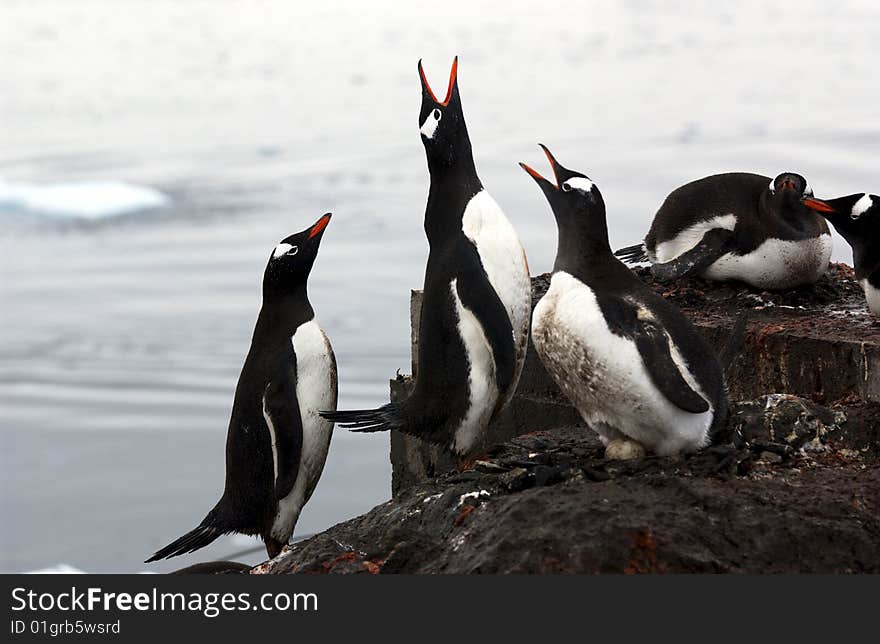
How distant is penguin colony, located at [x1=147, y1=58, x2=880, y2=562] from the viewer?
333 cm

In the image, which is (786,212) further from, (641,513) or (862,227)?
(641,513)

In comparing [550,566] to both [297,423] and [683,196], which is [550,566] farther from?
[683,196]

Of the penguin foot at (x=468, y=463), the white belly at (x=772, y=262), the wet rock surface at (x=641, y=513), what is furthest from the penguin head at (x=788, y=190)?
the penguin foot at (x=468, y=463)

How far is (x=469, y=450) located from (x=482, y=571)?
1.12 metres

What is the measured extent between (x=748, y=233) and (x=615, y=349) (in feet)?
8.33

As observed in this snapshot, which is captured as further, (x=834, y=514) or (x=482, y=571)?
(x=834, y=514)

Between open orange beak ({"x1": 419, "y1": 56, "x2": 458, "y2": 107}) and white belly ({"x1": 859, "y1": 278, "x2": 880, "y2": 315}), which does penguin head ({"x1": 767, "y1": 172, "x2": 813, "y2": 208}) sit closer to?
white belly ({"x1": 859, "y1": 278, "x2": 880, "y2": 315})

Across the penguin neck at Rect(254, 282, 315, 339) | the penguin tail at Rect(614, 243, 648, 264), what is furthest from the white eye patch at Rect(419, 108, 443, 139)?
the penguin tail at Rect(614, 243, 648, 264)

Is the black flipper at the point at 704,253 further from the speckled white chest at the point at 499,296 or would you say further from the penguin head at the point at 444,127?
the penguin head at the point at 444,127

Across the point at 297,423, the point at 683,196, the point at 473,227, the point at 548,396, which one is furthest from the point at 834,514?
the point at 683,196

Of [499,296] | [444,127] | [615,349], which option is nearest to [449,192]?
[444,127]

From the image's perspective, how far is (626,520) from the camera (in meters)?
2.93

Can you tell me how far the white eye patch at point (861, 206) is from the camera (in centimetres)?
478

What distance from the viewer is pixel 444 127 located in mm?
4070
